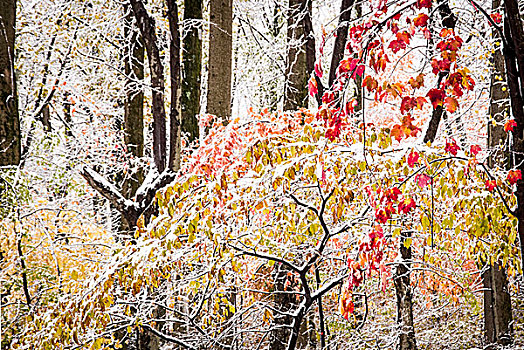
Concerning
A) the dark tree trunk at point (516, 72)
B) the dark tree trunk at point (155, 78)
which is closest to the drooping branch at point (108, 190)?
the dark tree trunk at point (155, 78)

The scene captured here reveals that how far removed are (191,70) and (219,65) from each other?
0.78 m

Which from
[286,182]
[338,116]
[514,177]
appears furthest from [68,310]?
[514,177]

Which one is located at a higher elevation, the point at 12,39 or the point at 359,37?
the point at 12,39

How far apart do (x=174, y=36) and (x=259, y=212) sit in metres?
2.31

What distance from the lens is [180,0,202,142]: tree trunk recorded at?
20.3ft

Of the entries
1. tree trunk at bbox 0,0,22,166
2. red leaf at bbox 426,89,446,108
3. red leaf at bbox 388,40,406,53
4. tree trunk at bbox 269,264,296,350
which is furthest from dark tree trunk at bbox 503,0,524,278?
tree trunk at bbox 0,0,22,166

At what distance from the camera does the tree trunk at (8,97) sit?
413 centimetres

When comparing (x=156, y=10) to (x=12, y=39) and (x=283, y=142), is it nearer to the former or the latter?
(x=12, y=39)

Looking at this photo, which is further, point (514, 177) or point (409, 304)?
point (409, 304)

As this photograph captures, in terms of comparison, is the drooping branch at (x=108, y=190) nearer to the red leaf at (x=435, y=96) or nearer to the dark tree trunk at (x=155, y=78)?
the dark tree trunk at (x=155, y=78)

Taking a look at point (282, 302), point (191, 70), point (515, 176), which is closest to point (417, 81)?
point (515, 176)

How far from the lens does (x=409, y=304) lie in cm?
543

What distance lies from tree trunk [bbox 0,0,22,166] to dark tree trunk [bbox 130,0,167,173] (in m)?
1.30

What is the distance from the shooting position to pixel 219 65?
5.74 m
